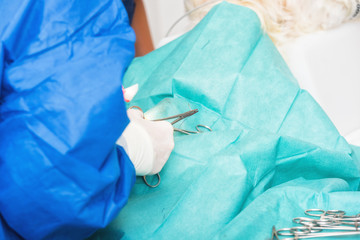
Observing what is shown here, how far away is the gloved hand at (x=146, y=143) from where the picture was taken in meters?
0.66

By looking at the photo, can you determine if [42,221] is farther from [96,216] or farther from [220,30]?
[220,30]

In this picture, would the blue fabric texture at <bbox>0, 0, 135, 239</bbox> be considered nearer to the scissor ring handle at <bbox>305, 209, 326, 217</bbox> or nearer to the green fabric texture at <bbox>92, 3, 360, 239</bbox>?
the green fabric texture at <bbox>92, 3, 360, 239</bbox>

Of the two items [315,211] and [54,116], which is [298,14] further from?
[54,116]

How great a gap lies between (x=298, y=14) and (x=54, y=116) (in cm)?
94

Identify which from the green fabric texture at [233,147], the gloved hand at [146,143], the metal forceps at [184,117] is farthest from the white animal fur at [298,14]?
the gloved hand at [146,143]

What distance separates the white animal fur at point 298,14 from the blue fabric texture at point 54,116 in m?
0.74

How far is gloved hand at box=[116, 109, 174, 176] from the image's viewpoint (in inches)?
26.1

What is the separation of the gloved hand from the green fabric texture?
0.25 ft

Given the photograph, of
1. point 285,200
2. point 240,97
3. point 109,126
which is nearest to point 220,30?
point 240,97

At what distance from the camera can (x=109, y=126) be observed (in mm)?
496

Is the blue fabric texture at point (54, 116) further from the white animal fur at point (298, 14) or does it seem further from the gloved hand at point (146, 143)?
the white animal fur at point (298, 14)

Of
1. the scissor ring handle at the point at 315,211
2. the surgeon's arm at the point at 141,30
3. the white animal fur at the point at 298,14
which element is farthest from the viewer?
the surgeon's arm at the point at 141,30

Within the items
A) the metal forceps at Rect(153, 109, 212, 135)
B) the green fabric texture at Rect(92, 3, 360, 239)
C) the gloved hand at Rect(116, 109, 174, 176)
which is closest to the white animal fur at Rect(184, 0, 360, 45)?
the green fabric texture at Rect(92, 3, 360, 239)

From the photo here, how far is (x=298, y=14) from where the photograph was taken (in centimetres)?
118
